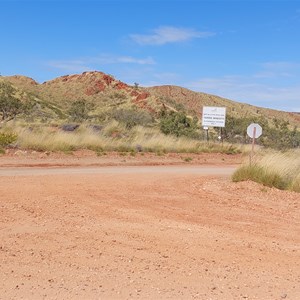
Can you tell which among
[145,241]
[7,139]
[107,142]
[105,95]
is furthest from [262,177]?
[105,95]

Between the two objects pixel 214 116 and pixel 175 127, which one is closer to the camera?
pixel 214 116

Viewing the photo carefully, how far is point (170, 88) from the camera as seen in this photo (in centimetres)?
12738

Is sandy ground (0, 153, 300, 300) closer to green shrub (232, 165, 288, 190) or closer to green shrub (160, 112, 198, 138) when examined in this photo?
green shrub (232, 165, 288, 190)

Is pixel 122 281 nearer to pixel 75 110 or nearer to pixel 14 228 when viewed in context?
pixel 14 228

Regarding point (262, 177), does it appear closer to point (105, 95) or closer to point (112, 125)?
point (112, 125)

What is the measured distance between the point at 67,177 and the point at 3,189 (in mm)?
3407

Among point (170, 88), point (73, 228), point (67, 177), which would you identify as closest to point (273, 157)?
point (67, 177)

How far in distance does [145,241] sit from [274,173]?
7.80 metres

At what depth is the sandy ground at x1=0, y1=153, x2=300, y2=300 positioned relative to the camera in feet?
18.6

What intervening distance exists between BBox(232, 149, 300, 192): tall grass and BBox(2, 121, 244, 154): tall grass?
11.3m

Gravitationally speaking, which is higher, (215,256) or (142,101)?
(142,101)

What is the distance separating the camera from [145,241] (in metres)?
7.53

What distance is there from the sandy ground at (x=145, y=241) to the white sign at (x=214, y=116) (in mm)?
18643

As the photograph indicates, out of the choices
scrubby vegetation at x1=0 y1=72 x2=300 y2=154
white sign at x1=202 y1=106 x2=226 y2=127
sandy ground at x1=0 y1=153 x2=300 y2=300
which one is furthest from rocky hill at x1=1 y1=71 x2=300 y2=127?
sandy ground at x1=0 y1=153 x2=300 y2=300
